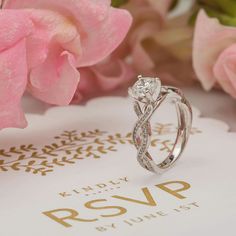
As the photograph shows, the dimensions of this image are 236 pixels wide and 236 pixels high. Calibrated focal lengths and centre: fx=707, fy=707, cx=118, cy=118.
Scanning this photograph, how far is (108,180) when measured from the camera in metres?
0.42

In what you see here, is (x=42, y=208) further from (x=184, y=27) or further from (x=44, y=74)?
(x=184, y=27)

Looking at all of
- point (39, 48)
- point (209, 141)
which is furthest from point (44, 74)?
point (209, 141)

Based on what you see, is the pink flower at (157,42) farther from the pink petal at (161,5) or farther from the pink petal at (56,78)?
the pink petal at (56,78)

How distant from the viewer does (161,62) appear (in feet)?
2.00

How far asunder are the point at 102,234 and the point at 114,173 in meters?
0.08

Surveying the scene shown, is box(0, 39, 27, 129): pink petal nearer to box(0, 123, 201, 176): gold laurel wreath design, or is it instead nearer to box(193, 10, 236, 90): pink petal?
box(0, 123, 201, 176): gold laurel wreath design

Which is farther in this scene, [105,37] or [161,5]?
[161,5]

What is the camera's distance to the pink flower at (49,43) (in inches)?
16.0

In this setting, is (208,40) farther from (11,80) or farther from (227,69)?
(11,80)

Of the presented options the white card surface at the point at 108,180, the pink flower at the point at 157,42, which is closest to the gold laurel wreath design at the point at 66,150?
the white card surface at the point at 108,180

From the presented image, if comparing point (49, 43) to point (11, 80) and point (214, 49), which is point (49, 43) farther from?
point (214, 49)

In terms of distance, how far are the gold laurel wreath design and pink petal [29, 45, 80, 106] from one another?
0.12 feet

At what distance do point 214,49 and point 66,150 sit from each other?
0.45 ft

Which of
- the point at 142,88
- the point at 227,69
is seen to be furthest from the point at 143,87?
the point at 227,69
